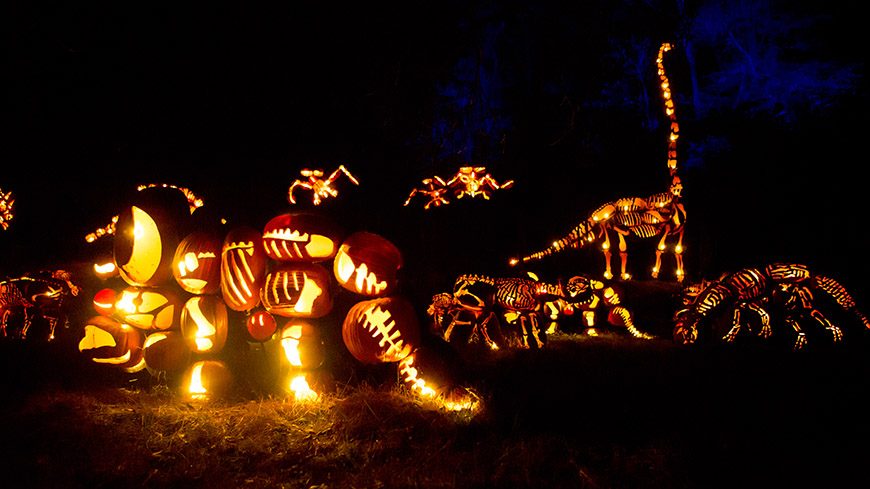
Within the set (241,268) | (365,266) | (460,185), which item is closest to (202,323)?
(241,268)

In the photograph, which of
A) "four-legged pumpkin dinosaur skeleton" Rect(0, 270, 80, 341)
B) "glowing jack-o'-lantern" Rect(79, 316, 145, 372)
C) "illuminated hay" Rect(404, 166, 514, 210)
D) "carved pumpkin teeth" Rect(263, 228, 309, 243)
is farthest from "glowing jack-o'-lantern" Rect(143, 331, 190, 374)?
"illuminated hay" Rect(404, 166, 514, 210)

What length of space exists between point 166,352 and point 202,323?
55cm

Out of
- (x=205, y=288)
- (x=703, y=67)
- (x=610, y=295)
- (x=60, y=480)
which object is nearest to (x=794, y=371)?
(x=610, y=295)

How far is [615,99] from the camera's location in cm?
1391

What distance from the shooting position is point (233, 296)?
217 inches

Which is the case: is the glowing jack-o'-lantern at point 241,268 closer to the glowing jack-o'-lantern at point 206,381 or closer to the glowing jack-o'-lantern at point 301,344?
the glowing jack-o'-lantern at point 301,344

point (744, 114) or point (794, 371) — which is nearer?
point (794, 371)

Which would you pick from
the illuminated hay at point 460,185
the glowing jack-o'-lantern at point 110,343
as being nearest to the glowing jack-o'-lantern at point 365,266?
the glowing jack-o'-lantern at point 110,343

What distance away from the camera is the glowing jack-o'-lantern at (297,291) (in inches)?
210

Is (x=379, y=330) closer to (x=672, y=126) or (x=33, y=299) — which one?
(x=672, y=126)

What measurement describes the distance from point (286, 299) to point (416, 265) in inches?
210

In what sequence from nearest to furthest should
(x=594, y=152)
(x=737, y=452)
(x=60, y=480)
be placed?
(x=60, y=480) < (x=737, y=452) < (x=594, y=152)

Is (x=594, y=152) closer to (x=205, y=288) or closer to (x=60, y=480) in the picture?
(x=205, y=288)

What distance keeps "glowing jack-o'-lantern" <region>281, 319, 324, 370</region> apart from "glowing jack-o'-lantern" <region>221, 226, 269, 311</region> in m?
0.51
